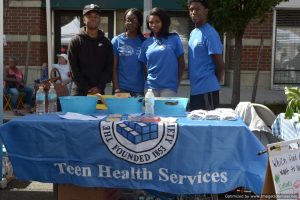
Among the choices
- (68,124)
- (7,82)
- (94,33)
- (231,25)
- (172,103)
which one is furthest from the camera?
(7,82)

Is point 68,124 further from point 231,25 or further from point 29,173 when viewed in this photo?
point 231,25

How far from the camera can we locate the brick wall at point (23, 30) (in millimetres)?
13859

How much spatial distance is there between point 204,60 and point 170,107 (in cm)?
84

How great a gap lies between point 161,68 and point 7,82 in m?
6.48

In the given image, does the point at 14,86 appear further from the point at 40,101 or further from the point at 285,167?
the point at 285,167

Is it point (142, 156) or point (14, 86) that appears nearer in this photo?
point (142, 156)

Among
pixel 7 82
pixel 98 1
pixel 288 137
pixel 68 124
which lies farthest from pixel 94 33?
pixel 98 1

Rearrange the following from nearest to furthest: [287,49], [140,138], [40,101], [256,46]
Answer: [140,138], [40,101], [256,46], [287,49]

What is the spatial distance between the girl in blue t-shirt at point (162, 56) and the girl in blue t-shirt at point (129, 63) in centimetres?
29

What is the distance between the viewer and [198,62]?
5156mm

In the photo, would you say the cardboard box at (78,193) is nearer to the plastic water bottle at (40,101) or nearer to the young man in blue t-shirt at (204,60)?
the plastic water bottle at (40,101)

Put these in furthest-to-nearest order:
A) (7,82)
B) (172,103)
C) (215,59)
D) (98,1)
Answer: (98,1), (7,82), (215,59), (172,103)

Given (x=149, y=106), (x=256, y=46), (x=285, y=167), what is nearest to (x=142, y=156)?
(x=149, y=106)

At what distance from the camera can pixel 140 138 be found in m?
4.02
